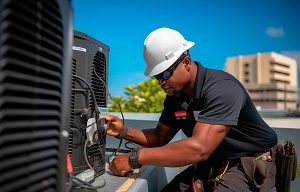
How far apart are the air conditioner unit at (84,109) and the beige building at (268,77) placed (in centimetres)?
7308

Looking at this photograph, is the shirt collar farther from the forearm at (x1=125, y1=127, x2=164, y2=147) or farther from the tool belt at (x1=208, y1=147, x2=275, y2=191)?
the forearm at (x1=125, y1=127, x2=164, y2=147)

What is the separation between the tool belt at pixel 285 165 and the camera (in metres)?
2.34

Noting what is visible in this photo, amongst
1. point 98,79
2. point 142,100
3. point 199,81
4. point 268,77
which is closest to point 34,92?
point 98,79

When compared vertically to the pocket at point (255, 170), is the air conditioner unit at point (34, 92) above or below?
above

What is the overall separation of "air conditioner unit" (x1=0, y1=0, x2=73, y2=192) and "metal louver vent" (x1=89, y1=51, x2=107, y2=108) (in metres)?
0.96

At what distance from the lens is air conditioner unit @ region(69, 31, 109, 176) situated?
5.69 feet

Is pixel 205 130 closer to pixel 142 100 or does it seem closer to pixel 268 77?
pixel 142 100

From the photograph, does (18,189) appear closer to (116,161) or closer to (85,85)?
(85,85)

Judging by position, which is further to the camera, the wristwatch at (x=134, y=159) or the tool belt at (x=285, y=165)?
the tool belt at (x=285, y=165)

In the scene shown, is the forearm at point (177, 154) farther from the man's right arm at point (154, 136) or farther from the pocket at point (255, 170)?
the man's right arm at point (154, 136)

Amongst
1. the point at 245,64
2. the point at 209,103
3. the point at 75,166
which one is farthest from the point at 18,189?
the point at 245,64

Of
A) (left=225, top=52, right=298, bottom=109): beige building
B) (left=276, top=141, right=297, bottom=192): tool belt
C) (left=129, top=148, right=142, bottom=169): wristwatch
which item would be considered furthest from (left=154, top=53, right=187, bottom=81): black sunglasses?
(left=225, top=52, right=298, bottom=109): beige building

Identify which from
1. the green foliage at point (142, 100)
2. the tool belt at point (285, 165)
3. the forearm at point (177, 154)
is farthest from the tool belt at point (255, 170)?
the green foliage at point (142, 100)

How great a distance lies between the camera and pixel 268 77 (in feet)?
252
